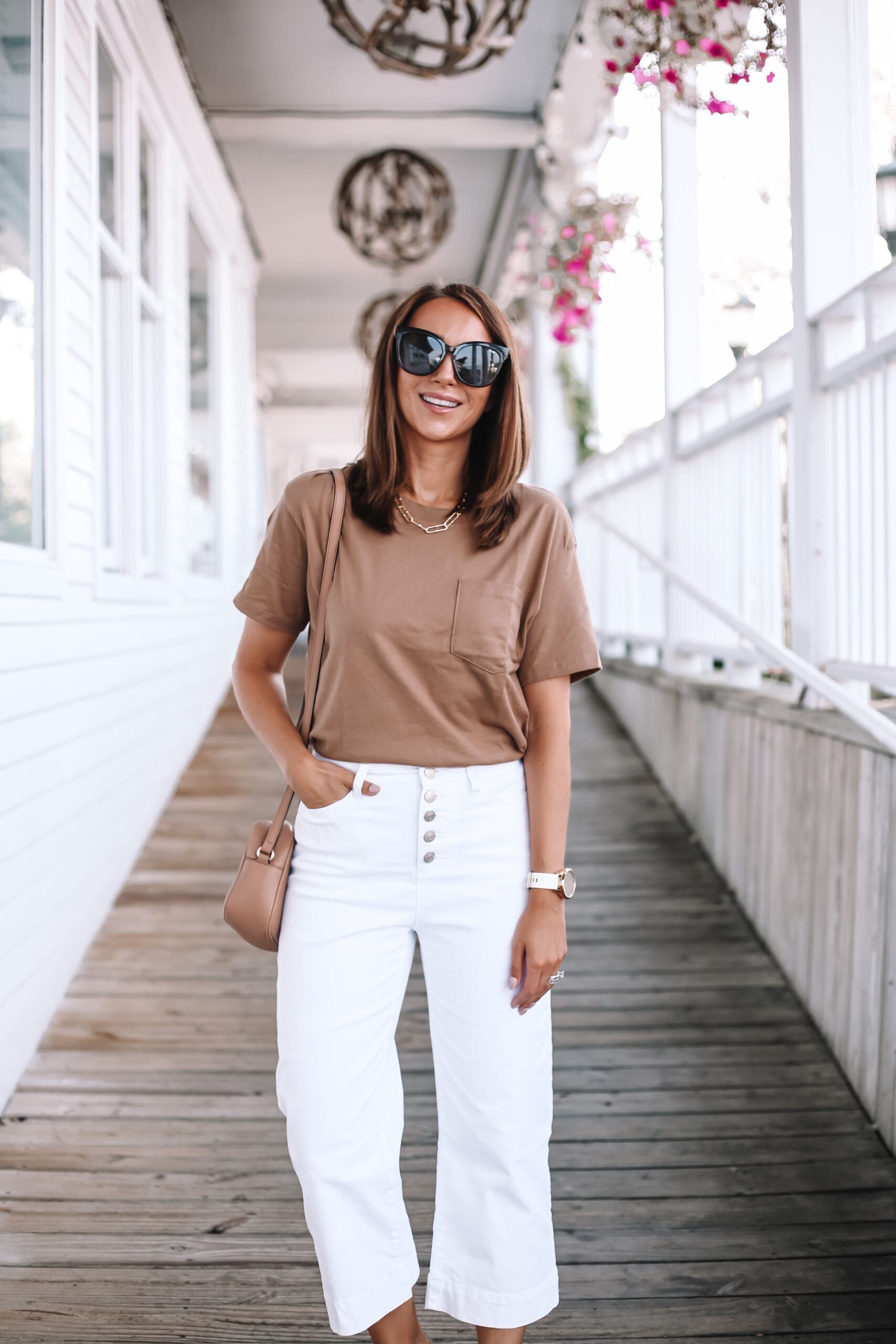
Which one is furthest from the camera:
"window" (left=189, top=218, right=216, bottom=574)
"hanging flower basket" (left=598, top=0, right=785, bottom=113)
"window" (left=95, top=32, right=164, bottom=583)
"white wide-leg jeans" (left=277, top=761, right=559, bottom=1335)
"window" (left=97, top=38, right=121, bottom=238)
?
"window" (left=189, top=218, right=216, bottom=574)

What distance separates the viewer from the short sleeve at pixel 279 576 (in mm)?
1471

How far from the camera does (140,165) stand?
4.15 m

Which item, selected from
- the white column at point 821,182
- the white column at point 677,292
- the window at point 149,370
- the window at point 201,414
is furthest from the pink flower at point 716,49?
the window at point 201,414

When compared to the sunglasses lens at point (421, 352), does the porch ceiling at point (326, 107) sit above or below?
above

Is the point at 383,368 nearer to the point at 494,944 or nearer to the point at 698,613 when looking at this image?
the point at 494,944

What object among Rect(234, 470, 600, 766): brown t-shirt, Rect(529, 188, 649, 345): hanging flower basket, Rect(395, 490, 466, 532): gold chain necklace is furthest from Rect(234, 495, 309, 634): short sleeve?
Rect(529, 188, 649, 345): hanging flower basket

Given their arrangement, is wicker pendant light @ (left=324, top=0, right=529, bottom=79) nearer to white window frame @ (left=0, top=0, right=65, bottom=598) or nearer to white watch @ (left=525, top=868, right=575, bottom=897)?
white window frame @ (left=0, top=0, right=65, bottom=598)

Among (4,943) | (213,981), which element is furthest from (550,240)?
(4,943)

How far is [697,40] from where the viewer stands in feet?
9.20

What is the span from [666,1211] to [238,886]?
114cm

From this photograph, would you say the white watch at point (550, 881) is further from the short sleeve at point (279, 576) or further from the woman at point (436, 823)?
the short sleeve at point (279, 576)

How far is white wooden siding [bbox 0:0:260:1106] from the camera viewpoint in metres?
2.46

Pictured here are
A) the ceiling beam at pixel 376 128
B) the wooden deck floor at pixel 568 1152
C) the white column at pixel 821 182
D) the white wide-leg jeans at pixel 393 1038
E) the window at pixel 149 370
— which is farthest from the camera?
the ceiling beam at pixel 376 128

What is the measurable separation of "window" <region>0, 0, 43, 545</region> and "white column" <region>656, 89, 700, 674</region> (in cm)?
236
